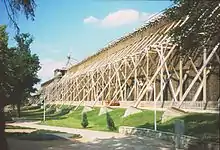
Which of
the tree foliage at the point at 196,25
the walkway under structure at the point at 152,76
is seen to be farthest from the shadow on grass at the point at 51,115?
the tree foliage at the point at 196,25

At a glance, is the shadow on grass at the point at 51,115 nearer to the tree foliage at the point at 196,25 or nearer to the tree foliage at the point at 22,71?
the tree foliage at the point at 22,71

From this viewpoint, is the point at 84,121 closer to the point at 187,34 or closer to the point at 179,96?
the point at 179,96

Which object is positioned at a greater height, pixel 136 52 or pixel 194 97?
pixel 136 52

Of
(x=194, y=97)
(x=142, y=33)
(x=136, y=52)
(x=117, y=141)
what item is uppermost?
(x=142, y=33)

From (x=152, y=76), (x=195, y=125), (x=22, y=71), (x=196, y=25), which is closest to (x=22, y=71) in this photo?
(x=22, y=71)

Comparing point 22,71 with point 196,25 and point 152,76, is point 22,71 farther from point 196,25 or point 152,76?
point 196,25

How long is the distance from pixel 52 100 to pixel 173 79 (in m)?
52.4

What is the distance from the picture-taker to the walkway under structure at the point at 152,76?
95.3ft

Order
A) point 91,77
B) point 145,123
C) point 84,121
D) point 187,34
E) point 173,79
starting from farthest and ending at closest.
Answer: point 91,77, point 173,79, point 84,121, point 145,123, point 187,34

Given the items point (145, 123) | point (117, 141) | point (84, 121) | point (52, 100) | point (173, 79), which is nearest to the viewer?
point (117, 141)

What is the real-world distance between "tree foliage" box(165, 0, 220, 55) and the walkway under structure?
49 cm

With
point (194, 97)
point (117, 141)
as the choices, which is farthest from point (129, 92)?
point (117, 141)

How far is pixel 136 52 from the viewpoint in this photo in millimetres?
47062

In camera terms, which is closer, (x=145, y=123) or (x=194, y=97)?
(x=145, y=123)
